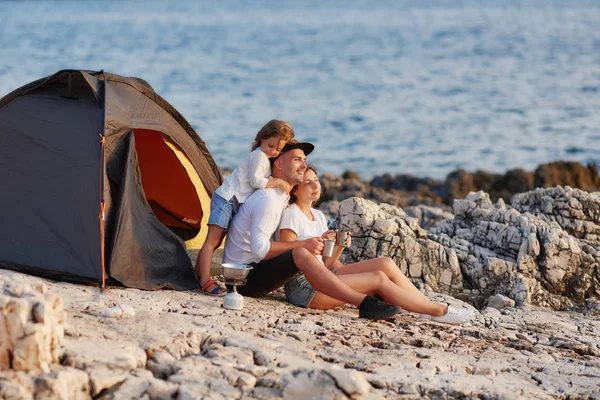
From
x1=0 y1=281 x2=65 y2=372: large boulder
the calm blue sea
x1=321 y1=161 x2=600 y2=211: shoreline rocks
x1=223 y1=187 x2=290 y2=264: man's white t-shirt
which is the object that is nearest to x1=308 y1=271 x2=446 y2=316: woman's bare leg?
x1=223 y1=187 x2=290 y2=264: man's white t-shirt

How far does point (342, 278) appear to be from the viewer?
7609 mm

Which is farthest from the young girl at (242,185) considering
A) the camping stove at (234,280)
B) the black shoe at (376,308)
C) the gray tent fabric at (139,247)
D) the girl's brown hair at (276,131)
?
the black shoe at (376,308)

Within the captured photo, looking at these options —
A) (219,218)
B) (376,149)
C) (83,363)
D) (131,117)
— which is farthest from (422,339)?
(376,149)

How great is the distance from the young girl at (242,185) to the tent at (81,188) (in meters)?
0.21

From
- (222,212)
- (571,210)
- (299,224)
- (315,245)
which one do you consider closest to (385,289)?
(315,245)

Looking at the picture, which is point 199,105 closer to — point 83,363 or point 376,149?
point 376,149

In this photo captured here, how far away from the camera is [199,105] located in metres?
35.0

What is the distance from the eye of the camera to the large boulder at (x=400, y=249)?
31.8ft

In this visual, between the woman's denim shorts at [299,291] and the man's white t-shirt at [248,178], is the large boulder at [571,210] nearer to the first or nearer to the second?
the woman's denim shorts at [299,291]

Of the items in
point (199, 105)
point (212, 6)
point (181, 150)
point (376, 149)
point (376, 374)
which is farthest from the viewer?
point (212, 6)

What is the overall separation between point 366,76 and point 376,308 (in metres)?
37.3

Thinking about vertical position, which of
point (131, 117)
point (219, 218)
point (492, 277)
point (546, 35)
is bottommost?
point (492, 277)

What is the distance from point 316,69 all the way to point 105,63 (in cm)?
1142

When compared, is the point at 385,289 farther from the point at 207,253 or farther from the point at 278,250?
the point at 207,253
